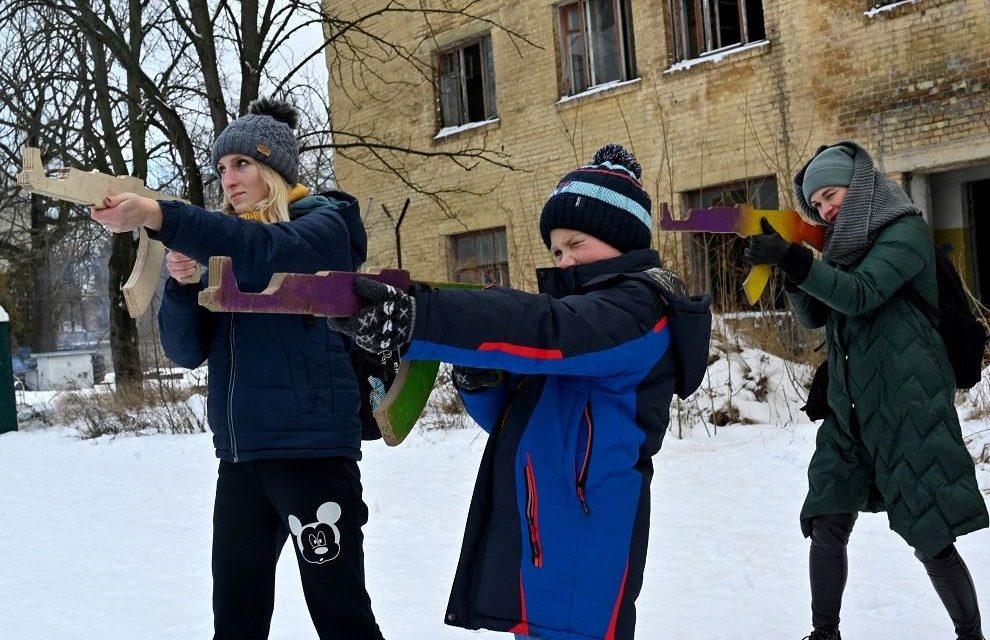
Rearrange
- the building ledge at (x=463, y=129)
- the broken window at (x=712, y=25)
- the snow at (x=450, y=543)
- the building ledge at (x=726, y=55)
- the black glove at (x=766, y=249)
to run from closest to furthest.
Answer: the black glove at (x=766, y=249)
the snow at (x=450, y=543)
the building ledge at (x=726, y=55)
the broken window at (x=712, y=25)
the building ledge at (x=463, y=129)

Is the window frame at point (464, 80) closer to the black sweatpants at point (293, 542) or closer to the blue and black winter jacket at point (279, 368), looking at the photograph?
the blue and black winter jacket at point (279, 368)

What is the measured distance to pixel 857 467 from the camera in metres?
3.10

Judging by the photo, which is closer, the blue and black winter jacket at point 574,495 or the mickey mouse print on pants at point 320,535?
the blue and black winter jacket at point 574,495

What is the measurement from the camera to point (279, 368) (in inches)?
98.6

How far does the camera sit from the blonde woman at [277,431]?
8.09 feet

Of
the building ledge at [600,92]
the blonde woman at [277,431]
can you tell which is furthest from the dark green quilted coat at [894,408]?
the building ledge at [600,92]

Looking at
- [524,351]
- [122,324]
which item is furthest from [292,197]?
[122,324]

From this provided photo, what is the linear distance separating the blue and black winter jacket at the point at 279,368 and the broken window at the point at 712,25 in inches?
408

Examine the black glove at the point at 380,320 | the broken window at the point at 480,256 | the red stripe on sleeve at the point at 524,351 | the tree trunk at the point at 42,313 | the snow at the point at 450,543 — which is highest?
the tree trunk at the point at 42,313

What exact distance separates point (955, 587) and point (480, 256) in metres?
12.0

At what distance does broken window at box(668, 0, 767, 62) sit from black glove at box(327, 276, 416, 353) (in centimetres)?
1136

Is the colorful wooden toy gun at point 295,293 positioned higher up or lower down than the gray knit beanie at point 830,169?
lower down

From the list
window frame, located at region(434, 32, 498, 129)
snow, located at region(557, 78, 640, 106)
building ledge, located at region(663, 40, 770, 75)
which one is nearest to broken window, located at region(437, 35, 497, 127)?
window frame, located at region(434, 32, 498, 129)

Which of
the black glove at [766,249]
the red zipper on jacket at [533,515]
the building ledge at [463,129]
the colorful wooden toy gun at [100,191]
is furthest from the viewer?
the building ledge at [463,129]
